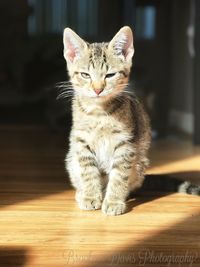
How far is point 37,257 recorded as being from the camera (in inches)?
51.9

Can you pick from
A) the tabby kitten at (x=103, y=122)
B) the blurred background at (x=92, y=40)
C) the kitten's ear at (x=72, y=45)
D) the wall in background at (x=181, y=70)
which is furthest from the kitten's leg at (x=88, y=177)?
the wall in background at (x=181, y=70)

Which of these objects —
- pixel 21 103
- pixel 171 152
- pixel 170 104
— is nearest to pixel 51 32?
pixel 21 103

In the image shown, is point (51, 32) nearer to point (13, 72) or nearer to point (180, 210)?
point (13, 72)

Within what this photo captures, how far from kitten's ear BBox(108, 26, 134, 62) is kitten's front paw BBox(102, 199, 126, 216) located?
21.9 inches

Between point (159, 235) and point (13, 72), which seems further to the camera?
point (13, 72)

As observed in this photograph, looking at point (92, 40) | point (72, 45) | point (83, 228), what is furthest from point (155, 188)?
point (92, 40)

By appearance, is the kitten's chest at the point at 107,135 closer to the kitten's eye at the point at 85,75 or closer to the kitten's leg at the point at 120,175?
the kitten's leg at the point at 120,175

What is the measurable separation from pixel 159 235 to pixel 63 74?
2.64 meters

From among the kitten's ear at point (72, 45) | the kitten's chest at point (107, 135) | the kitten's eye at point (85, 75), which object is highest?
the kitten's ear at point (72, 45)

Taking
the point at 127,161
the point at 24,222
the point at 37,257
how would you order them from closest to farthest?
the point at 37,257 < the point at 24,222 < the point at 127,161

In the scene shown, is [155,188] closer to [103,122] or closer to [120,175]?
[120,175]

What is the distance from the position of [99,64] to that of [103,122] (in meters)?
0.22

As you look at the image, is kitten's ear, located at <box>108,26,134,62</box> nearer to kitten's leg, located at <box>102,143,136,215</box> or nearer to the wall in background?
kitten's leg, located at <box>102,143,136,215</box>

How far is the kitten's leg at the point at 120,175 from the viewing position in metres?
1.75
